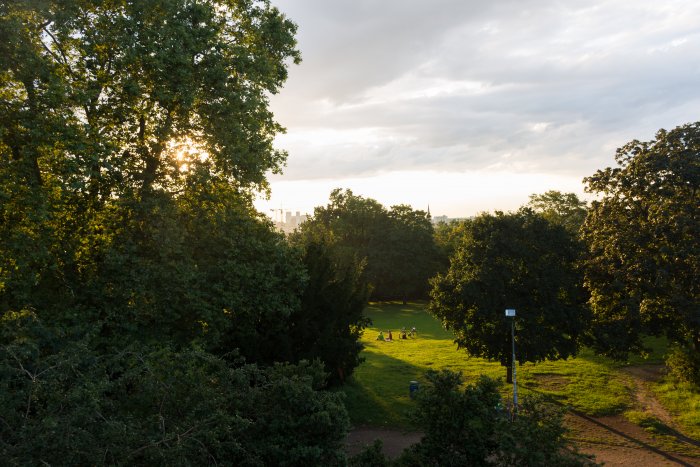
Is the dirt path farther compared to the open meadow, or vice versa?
the open meadow

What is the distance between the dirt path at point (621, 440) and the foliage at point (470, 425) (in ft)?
17.4

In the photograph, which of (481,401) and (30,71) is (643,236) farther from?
(30,71)

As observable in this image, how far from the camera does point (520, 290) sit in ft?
75.7

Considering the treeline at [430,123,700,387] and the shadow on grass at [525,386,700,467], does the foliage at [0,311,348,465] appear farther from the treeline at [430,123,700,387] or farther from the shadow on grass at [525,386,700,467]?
the treeline at [430,123,700,387]

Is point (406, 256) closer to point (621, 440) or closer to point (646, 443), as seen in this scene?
point (621, 440)

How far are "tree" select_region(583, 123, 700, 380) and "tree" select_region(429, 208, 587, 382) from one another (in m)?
1.33

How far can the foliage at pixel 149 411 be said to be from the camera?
7887 mm

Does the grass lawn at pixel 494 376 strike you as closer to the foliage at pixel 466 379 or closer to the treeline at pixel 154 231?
the foliage at pixel 466 379

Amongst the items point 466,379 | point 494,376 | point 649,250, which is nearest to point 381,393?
point 466,379

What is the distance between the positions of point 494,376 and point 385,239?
134 ft

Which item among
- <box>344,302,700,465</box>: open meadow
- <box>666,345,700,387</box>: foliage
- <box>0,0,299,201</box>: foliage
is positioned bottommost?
<box>344,302,700,465</box>: open meadow

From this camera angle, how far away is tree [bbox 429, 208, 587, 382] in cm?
2242

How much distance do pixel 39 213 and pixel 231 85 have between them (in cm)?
724

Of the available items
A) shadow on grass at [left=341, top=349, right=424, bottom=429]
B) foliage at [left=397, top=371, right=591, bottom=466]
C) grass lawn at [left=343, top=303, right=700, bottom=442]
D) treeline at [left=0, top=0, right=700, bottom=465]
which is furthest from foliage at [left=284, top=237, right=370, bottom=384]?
foliage at [left=397, top=371, right=591, bottom=466]
